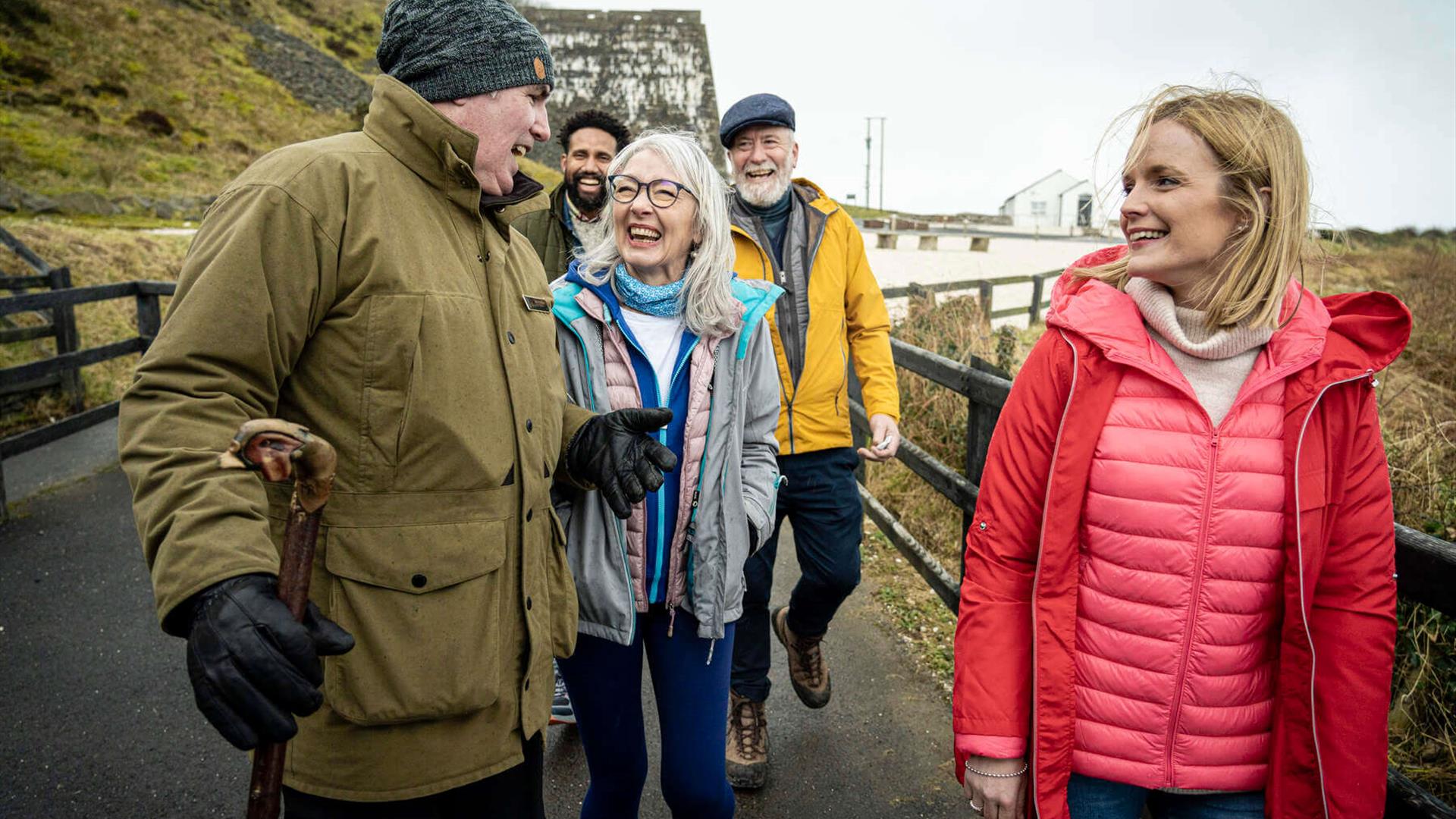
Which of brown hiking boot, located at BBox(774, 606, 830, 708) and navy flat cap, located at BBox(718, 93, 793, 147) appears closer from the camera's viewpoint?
navy flat cap, located at BBox(718, 93, 793, 147)

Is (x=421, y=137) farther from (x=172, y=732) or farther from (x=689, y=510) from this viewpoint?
(x=172, y=732)

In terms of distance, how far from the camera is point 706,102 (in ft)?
105

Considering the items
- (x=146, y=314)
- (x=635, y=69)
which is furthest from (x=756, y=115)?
(x=635, y=69)

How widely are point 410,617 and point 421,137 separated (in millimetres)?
926

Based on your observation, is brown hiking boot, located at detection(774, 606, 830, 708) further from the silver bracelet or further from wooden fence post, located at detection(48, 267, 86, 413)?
wooden fence post, located at detection(48, 267, 86, 413)

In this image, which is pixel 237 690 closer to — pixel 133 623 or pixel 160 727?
pixel 160 727

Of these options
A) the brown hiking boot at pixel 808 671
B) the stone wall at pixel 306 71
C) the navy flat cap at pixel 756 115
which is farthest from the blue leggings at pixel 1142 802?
the stone wall at pixel 306 71

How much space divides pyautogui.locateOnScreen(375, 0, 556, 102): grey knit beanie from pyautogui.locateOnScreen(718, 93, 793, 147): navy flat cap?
1731mm

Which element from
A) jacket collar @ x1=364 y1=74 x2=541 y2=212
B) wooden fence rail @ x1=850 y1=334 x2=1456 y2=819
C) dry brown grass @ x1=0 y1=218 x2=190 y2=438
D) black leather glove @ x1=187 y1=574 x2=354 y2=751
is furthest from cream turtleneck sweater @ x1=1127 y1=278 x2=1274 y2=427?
dry brown grass @ x1=0 y1=218 x2=190 y2=438

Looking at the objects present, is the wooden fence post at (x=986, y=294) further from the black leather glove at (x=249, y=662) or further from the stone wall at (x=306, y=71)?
the stone wall at (x=306, y=71)

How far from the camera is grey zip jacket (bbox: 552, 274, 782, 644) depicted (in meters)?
2.18

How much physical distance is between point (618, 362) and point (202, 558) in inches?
49.3

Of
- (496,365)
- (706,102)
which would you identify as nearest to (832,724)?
(496,365)

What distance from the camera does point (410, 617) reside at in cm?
155
